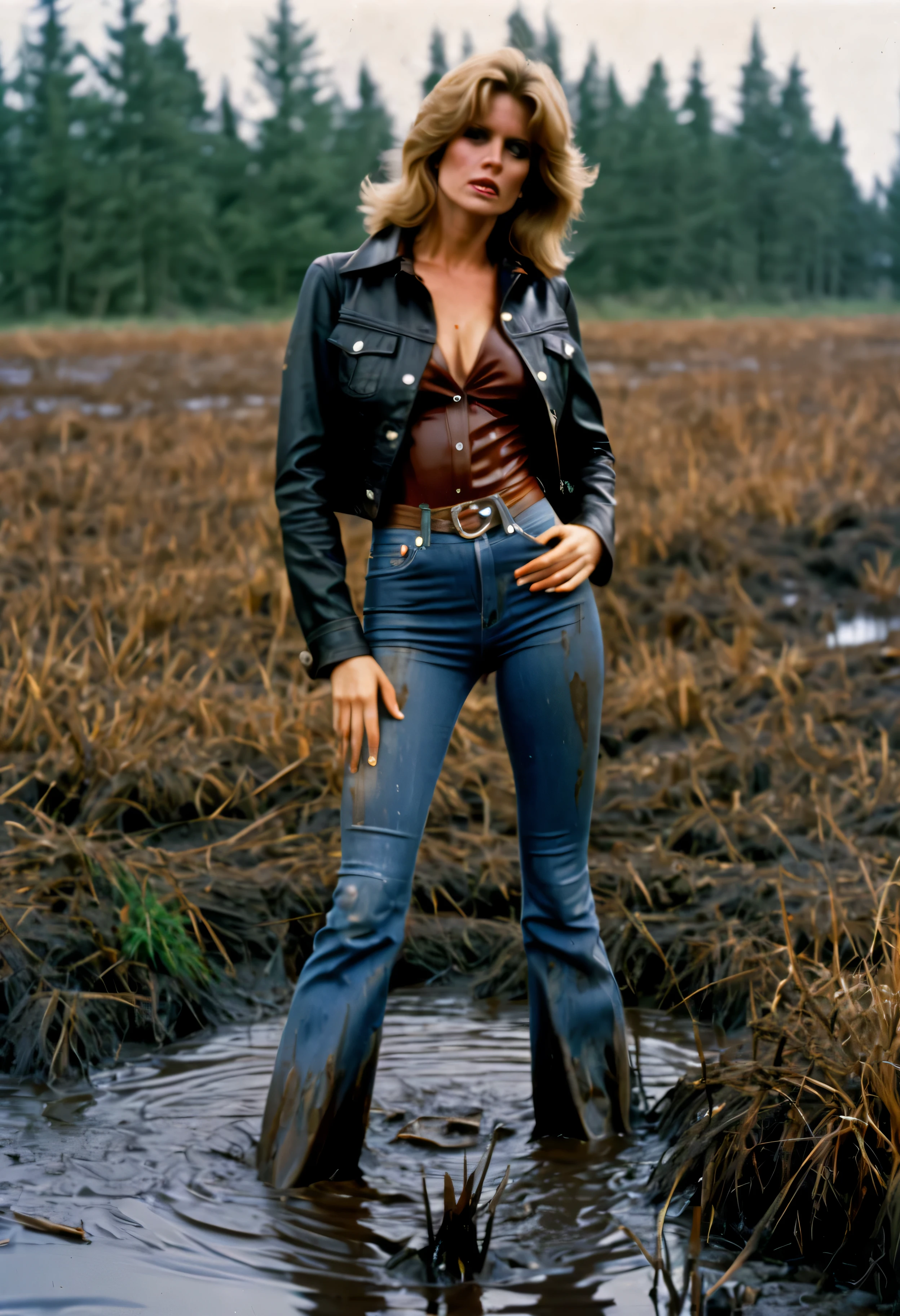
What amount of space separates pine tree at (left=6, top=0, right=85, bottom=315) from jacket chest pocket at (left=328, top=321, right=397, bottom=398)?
1976 inches

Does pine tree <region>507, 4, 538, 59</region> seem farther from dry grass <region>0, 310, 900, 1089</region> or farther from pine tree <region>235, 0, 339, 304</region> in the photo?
pine tree <region>235, 0, 339, 304</region>

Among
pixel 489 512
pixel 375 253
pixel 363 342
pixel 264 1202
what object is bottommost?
pixel 264 1202

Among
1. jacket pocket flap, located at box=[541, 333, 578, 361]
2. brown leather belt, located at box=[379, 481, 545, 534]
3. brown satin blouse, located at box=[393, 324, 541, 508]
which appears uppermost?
jacket pocket flap, located at box=[541, 333, 578, 361]

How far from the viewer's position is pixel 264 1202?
319 centimetres

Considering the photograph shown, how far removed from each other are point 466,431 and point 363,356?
266 millimetres

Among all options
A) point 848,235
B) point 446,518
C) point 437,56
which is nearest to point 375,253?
point 446,518

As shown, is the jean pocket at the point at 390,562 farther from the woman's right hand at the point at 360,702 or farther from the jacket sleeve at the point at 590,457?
the jacket sleeve at the point at 590,457

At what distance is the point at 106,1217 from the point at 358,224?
5262cm

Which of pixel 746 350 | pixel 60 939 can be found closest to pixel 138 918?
pixel 60 939

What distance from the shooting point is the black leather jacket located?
3.17 metres

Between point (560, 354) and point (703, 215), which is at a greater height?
point (703, 215)

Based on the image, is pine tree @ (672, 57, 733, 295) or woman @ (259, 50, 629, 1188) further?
pine tree @ (672, 57, 733, 295)

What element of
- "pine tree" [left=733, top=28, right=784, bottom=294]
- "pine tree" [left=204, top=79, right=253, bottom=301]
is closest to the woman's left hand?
"pine tree" [left=204, top=79, right=253, bottom=301]

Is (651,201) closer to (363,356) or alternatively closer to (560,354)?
(560,354)
